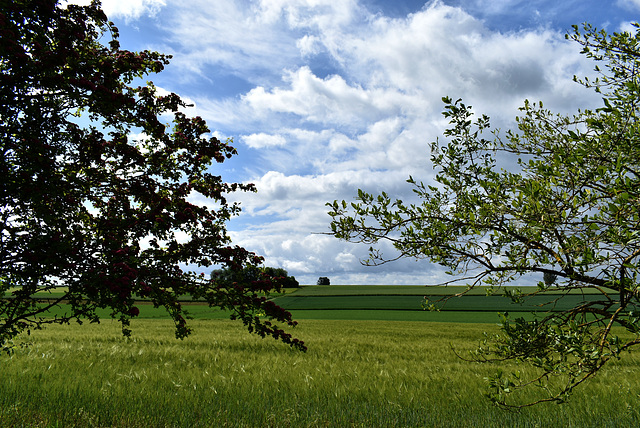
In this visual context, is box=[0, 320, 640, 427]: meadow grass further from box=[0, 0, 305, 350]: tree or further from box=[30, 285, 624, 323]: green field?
box=[30, 285, 624, 323]: green field

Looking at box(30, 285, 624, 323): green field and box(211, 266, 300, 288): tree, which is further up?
box(211, 266, 300, 288): tree

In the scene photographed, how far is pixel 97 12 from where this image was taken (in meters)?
6.62

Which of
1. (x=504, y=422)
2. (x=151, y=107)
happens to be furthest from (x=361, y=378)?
(x=151, y=107)

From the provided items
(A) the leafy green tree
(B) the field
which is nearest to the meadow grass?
(B) the field

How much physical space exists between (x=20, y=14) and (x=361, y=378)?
330 inches

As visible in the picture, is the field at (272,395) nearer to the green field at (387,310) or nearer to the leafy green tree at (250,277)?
the leafy green tree at (250,277)

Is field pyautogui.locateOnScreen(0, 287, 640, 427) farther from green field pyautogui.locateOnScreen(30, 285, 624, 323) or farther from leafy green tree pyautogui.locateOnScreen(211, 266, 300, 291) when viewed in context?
green field pyautogui.locateOnScreen(30, 285, 624, 323)

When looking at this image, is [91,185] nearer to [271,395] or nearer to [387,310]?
[271,395]

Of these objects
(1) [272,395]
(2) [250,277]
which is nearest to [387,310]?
(2) [250,277]

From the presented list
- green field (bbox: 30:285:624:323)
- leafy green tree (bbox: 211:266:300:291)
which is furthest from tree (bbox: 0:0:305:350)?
green field (bbox: 30:285:624:323)

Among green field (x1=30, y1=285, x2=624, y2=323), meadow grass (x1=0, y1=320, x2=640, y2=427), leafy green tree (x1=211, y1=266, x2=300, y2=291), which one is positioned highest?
leafy green tree (x1=211, y1=266, x2=300, y2=291)

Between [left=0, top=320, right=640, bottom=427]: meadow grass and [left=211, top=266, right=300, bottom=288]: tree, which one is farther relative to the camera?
[left=211, top=266, right=300, bottom=288]: tree

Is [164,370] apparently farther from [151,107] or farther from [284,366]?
[151,107]

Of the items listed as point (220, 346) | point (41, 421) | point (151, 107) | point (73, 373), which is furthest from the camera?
point (220, 346)
